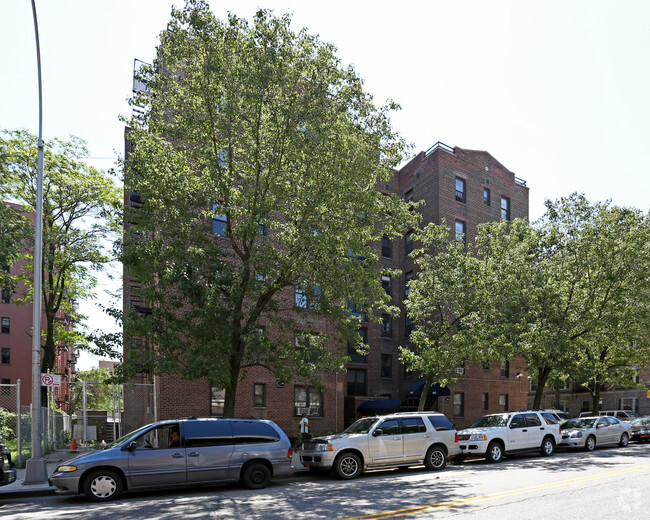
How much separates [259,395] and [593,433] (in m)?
14.8

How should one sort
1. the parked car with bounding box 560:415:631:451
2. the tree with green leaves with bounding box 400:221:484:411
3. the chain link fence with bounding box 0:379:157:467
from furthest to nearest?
the tree with green leaves with bounding box 400:221:484:411 → the parked car with bounding box 560:415:631:451 → the chain link fence with bounding box 0:379:157:467

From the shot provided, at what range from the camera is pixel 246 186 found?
52.2ft

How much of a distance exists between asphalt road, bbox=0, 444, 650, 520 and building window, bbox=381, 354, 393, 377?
21.1 metres

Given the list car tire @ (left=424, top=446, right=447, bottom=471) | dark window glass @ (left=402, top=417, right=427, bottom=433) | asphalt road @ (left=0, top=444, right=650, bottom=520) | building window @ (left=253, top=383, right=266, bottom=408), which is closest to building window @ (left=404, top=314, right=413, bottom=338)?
building window @ (left=253, top=383, right=266, bottom=408)

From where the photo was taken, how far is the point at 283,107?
14.7 m

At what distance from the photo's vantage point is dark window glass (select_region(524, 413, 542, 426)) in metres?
18.7

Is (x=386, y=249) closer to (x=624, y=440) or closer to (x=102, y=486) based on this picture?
(x=624, y=440)

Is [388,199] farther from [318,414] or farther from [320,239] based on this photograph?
[318,414]

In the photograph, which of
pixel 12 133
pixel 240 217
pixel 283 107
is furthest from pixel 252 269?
pixel 12 133

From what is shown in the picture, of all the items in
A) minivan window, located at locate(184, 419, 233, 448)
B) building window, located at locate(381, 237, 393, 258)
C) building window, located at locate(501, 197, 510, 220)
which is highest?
building window, located at locate(501, 197, 510, 220)

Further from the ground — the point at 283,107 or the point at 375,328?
the point at 283,107

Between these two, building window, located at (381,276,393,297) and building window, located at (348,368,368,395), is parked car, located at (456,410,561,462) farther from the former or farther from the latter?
building window, located at (381,276,393,297)

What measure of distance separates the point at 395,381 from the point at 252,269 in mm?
22057

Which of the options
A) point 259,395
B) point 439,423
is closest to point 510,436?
point 439,423
